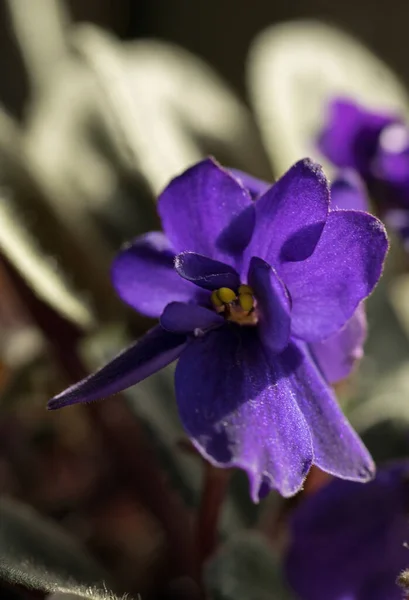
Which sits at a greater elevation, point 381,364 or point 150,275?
point 150,275

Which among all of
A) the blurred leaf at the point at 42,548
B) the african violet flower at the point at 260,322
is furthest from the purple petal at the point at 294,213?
the blurred leaf at the point at 42,548

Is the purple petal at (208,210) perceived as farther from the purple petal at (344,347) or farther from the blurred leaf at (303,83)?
the blurred leaf at (303,83)

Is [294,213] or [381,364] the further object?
[381,364]

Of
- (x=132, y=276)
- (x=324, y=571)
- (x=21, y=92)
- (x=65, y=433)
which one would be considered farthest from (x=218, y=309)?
(x=21, y=92)

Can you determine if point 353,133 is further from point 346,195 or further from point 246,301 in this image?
point 246,301

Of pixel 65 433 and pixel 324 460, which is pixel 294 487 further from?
pixel 65 433

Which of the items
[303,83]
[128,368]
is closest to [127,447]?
[128,368]
